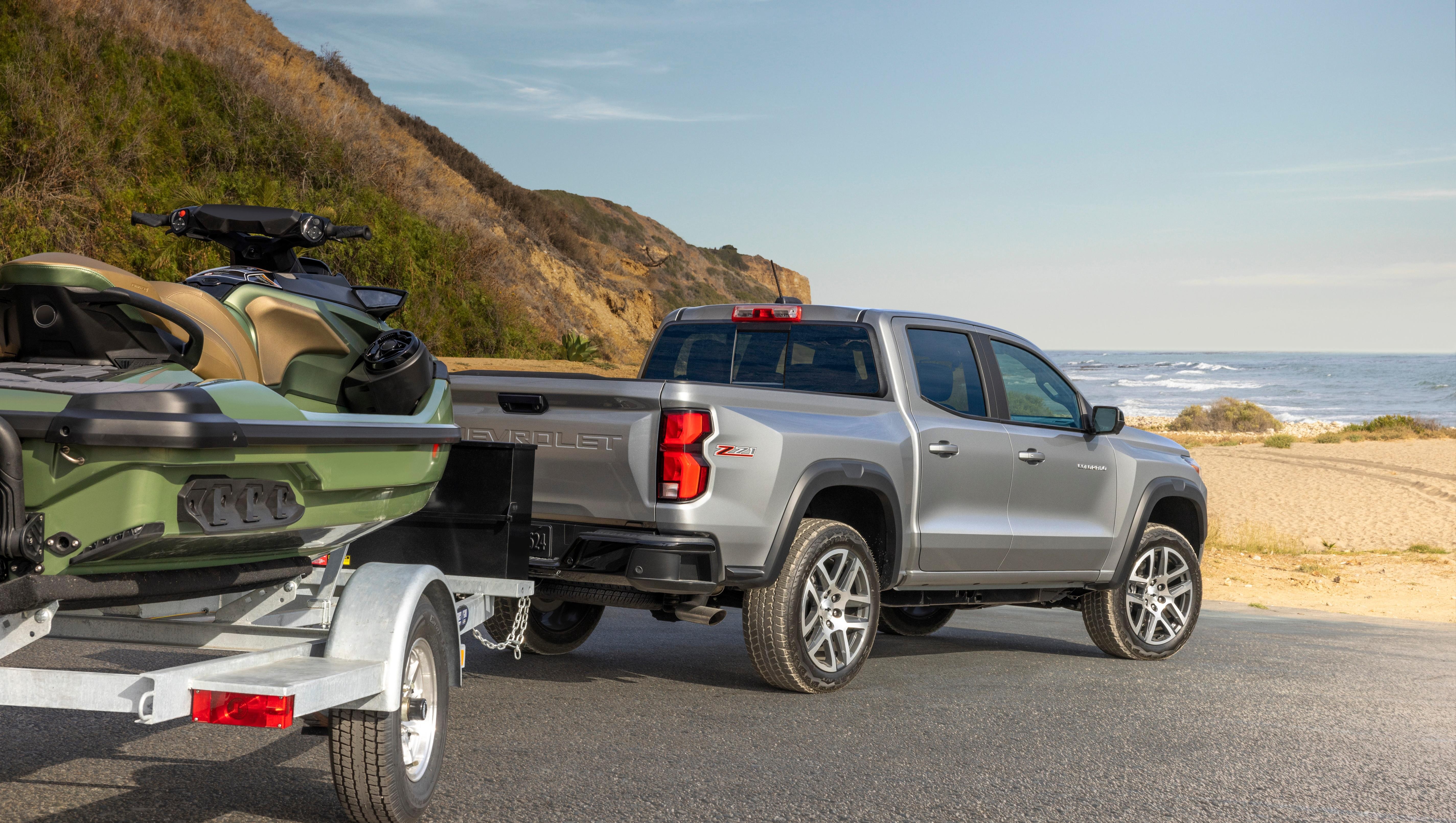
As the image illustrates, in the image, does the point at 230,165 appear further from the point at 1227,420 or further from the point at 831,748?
the point at 1227,420

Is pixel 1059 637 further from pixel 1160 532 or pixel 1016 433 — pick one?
pixel 1016 433

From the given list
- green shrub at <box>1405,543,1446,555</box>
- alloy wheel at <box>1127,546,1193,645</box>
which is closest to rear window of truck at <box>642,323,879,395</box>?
alloy wheel at <box>1127,546,1193,645</box>

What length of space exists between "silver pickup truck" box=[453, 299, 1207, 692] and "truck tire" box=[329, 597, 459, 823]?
1640 mm

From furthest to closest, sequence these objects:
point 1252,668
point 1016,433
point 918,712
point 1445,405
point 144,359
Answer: point 1445,405, point 1252,668, point 1016,433, point 918,712, point 144,359

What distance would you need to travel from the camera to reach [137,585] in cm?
364

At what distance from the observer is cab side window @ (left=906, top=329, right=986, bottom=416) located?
7.56 meters

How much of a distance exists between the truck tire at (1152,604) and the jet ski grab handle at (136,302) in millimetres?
6430

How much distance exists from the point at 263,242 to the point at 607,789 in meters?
2.65

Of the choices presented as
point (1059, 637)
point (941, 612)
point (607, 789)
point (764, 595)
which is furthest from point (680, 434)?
point (1059, 637)

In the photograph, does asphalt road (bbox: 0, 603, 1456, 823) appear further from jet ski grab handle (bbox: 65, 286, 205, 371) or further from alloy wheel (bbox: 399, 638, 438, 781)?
jet ski grab handle (bbox: 65, 286, 205, 371)

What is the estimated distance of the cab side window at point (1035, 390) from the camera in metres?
8.23

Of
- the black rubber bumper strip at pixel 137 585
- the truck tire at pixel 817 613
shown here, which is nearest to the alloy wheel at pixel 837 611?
the truck tire at pixel 817 613

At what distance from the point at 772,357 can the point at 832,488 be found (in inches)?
39.7

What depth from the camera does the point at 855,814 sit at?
184 inches
